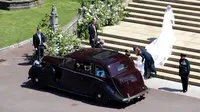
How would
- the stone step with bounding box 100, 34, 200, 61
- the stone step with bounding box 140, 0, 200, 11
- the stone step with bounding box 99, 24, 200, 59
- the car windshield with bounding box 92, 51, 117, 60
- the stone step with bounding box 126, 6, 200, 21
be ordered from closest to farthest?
1. the car windshield with bounding box 92, 51, 117, 60
2. the stone step with bounding box 100, 34, 200, 61
3. the stone step with bounding box 99, 24, 200, 59
4. the stone step with bounding box 126, 6, 200, 21
5. the stone step with bounding box 140, 0, 200, 11

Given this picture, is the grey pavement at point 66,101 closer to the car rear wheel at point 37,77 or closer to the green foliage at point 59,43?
the car rear wheel at point 37,77

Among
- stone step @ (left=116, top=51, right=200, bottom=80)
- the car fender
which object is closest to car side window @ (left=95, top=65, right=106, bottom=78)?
the car fender

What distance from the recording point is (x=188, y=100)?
1700cm

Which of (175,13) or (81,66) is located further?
(175,13)

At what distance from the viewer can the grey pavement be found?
1625 cm

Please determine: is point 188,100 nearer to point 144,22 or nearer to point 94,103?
point 94,103

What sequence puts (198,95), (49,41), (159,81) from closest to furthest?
(198,95) → (159,81) → (49,41)

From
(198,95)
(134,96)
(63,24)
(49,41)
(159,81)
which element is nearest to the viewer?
(134,96)

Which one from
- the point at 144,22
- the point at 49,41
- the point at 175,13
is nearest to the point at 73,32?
the point at 49,41

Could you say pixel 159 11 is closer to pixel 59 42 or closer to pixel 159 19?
pixel 159 19

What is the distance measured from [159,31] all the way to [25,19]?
7647 millimetres

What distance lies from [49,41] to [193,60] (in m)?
5.86

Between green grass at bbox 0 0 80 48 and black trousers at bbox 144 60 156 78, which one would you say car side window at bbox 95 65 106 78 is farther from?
green grass at bbox 0 0 80 48

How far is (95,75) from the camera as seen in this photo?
1638 centimetres
